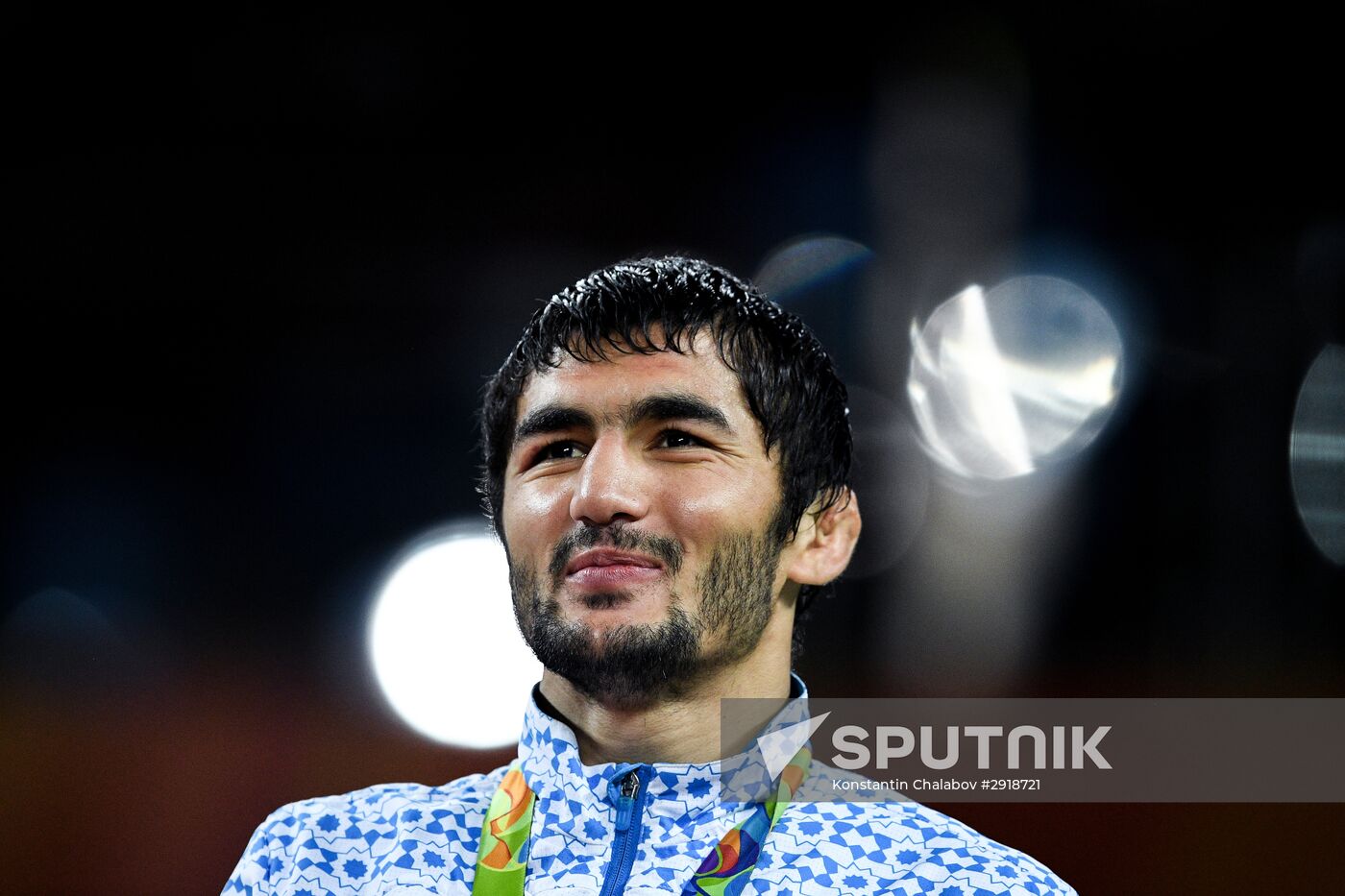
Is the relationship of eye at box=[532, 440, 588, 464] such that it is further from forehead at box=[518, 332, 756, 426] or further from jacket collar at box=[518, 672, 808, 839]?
jacket collar at box=[518, 672, 808, 839]

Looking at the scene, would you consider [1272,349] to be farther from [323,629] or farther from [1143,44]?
[323,629]

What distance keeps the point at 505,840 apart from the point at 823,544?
0.63 metres

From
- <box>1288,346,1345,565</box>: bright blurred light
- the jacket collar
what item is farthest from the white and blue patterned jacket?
<box>1288,346,1345,565</box>: bright blurred light

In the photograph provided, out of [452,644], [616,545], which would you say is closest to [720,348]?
[616,545]

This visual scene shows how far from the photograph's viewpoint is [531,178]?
495 cm

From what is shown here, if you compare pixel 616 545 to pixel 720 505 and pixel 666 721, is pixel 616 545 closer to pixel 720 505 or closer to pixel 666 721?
pixel 720 505

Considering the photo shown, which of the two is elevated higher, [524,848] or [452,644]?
[452,644]

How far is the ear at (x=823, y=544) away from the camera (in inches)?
73.3

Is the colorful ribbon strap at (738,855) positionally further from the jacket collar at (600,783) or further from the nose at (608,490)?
the nose at (608,490)

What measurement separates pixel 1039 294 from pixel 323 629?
2.93 meters

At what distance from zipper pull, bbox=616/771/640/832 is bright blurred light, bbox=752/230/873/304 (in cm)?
309

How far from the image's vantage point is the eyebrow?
1.71 m

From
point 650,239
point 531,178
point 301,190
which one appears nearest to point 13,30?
point 301,190

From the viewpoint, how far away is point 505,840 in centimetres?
168
